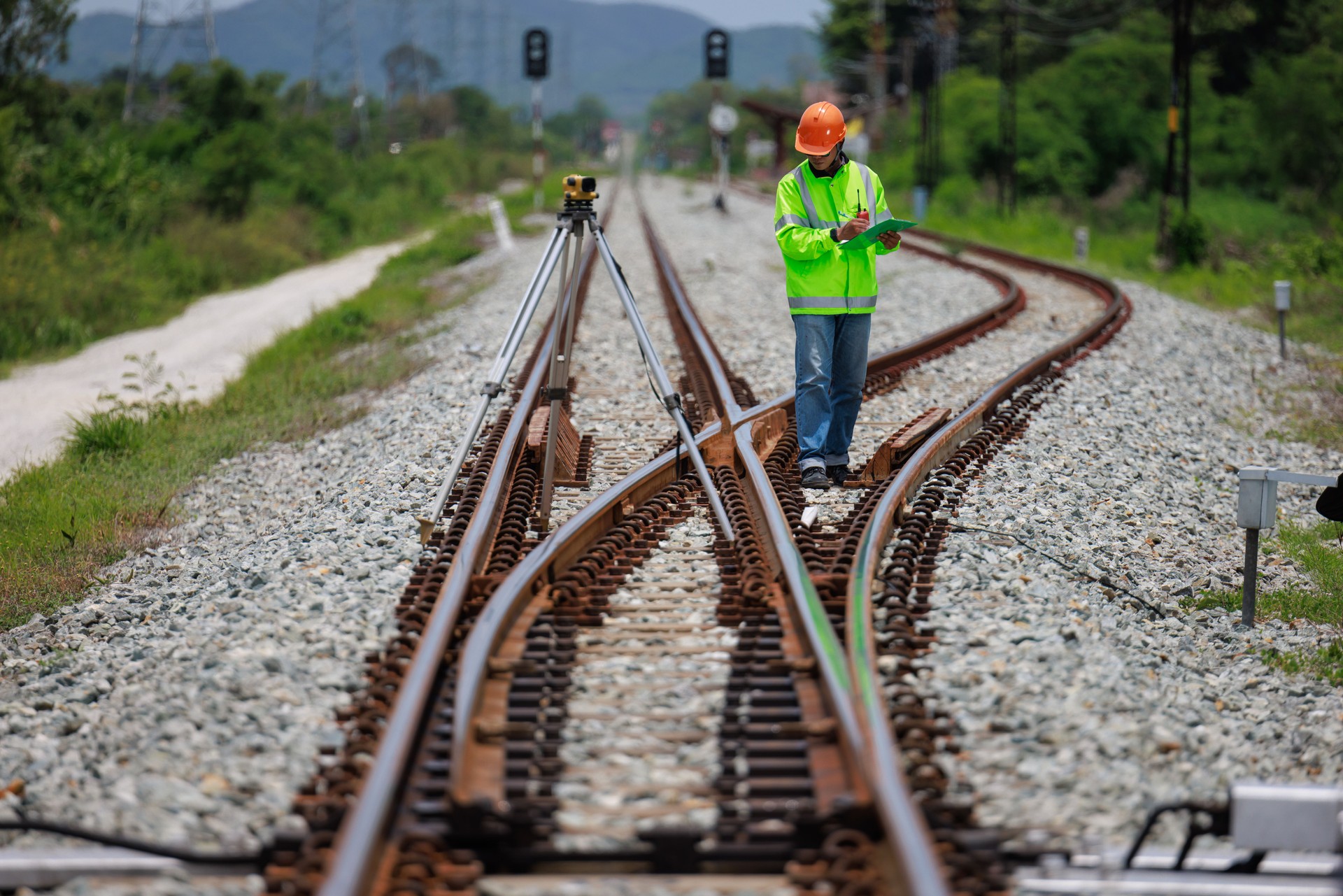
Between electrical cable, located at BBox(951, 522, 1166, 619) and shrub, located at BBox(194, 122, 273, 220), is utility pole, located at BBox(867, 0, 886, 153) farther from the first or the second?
electrical cable, located at BBox(951, 522, 1166, 619)

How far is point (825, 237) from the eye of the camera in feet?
22.1

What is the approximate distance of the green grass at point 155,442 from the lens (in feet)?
23.4

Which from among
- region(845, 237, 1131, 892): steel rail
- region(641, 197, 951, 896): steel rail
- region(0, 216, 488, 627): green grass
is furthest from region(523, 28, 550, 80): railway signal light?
region(641, 197, 951, 896): steel rail

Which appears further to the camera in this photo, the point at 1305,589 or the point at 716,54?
the point at 716,54

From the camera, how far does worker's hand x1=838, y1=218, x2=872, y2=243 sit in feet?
21.1

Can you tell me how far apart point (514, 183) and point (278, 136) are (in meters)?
26.6

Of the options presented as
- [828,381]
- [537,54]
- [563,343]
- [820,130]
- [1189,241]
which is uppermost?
[537,54]

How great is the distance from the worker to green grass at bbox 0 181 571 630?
3.87 meters

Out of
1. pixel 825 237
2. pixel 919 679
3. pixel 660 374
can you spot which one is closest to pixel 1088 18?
pixel 825 237

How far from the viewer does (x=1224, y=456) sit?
9.30 m

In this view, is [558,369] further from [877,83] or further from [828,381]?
[877,83]

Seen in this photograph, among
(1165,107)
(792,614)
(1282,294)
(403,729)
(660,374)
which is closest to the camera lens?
(403,729)

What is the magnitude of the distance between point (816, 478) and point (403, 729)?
3.68 metres

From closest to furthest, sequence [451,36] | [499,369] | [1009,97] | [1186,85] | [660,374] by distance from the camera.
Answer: [499,369]
[660,374]
[1186,85]
[1009,97]
[451,36]
